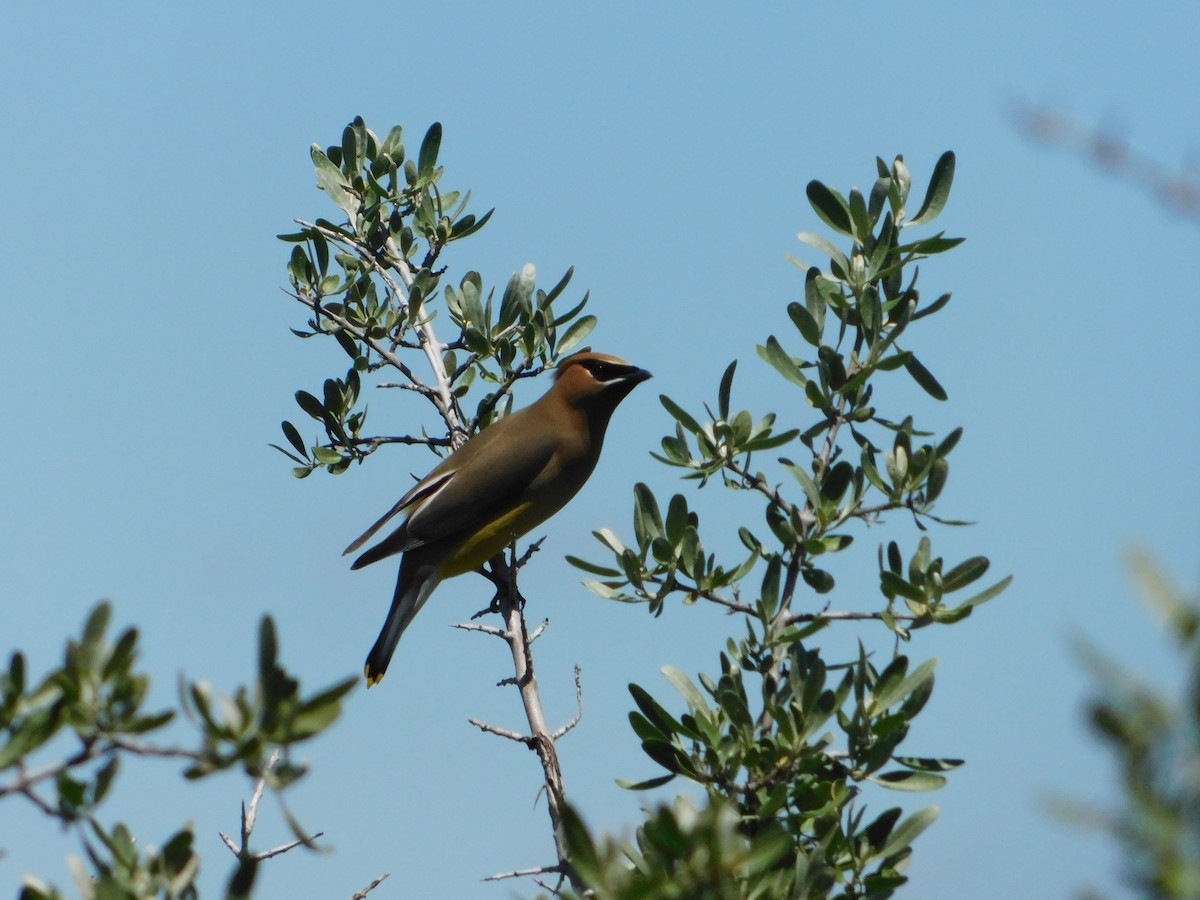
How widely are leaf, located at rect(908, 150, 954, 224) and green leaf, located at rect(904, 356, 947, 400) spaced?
1.36ft

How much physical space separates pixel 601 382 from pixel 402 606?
4.81 ft

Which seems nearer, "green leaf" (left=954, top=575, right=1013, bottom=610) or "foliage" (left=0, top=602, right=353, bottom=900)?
"foliage" (left=0, top=602, right=353, bottom=900)

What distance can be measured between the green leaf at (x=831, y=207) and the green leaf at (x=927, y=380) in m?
0.39

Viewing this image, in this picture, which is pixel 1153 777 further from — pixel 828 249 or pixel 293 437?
pixel 293 437

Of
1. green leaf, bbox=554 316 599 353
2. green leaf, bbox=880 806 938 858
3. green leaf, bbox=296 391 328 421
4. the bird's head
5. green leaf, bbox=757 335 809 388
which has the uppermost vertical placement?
the bird's head

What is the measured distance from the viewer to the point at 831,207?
152 inches

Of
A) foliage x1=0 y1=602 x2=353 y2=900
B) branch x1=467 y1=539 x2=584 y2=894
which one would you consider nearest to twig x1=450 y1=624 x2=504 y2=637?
branch x1=467 y1=539 x2=584 y2=894

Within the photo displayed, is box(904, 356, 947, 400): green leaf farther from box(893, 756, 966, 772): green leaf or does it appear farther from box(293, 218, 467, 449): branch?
box(293, 218, 467, 449): branch

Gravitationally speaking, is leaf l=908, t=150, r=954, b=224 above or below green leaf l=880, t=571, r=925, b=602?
above

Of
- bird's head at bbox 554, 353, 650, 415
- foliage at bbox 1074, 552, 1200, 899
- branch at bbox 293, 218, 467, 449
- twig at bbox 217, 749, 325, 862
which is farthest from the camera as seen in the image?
bird's head at bbox 554, 353, 650, 415

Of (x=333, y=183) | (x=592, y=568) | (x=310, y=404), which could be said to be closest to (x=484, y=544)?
(x=310, y=404)

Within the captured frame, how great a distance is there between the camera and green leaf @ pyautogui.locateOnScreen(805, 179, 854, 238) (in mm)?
3832

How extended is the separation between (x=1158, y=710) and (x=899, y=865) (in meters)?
2.42

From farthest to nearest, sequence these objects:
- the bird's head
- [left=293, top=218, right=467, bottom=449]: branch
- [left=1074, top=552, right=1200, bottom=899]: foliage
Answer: the bird's head → [left=293, top=218, right=467, bottom=449]: branch → [left=1074, top=552, right=1200, bottom=899]: foliage
